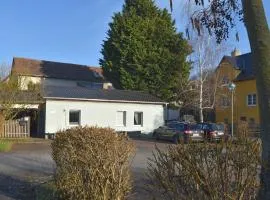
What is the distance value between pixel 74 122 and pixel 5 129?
535cm

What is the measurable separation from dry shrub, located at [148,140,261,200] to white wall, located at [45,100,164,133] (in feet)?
96.8

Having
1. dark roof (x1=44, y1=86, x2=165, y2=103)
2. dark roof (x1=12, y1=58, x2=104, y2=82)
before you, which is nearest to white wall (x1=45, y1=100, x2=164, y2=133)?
dark roof (x1=44, y1=86, x2=165, y2=103)

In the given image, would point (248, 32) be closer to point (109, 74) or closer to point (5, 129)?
point (5, 129)

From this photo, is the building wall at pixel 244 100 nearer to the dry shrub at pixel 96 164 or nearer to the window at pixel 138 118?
the window at pixel 138 118

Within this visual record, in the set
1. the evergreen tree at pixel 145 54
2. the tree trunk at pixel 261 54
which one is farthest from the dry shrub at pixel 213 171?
the evergreen tree at pixel 145 54

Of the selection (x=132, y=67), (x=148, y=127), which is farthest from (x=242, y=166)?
(x=132, y=67)

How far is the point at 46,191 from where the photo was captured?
Result: 33.9 ft

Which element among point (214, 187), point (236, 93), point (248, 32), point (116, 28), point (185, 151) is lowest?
point (214, 187)

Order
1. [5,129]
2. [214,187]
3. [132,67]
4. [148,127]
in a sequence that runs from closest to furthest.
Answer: [214,187] → [5,129] → [148,127] → [132,67]

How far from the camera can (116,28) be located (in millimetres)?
50094

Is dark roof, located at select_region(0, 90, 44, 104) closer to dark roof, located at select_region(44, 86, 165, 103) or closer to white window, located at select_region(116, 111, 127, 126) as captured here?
dark roof, located at select_region(44, 86, 165, 103)

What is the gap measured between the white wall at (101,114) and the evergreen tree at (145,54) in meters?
6.30

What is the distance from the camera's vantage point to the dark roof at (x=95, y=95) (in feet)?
120

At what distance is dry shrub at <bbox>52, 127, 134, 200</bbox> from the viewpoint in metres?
7.62
